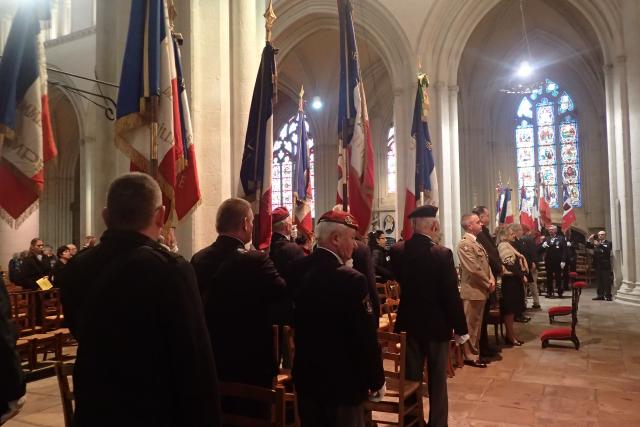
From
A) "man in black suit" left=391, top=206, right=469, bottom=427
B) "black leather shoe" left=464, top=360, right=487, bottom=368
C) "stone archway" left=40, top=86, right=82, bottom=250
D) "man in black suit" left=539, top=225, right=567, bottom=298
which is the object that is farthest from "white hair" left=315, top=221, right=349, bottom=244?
"stone archway" left=40, top=86, right=82, bottom=250

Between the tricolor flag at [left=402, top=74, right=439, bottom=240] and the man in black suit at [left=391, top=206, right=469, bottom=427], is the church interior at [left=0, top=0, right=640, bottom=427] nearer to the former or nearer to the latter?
the tricolor flag at [left=402, top=74, right=439, bottom=240]

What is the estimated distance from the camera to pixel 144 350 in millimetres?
1410

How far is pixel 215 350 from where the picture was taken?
7.97 feet

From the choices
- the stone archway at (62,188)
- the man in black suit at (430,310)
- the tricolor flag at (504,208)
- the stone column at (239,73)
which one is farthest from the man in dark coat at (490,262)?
the stone archway at (62,188)

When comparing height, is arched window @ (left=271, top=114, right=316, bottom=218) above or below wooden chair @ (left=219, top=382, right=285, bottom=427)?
above

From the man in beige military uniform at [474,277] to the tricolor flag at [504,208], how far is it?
8.99 meters

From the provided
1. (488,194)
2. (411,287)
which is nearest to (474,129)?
(488,194)

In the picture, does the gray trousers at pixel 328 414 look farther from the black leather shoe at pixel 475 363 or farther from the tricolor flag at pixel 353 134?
the black leather shoe at pixel 475 363

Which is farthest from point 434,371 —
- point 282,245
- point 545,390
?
point 545,390

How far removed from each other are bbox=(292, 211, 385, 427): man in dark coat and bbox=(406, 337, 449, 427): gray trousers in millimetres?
1155

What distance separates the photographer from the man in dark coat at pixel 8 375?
1749 mm

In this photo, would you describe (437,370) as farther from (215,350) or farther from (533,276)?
(533,276)

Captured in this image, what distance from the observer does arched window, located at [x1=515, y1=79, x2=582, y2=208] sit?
60.9ft

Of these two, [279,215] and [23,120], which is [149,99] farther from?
[279,215]
